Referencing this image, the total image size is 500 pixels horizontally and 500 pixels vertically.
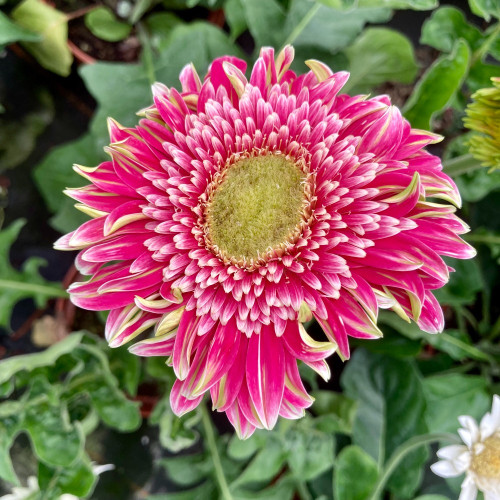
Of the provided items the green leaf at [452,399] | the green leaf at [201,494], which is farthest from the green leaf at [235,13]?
the green leaf at [201,494]

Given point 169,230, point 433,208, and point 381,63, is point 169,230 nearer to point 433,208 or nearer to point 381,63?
point 433,208

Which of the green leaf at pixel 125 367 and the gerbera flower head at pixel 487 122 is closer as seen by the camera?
the gerbera flower head at pixel 487 122

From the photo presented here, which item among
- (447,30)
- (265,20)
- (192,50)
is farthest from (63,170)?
(447,30)

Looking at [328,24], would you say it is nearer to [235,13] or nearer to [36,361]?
[235,13]

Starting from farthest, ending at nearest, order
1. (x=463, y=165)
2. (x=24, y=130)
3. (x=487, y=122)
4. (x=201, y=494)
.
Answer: (x=24, y=130), (x=201, y=494), (x=463, y=165), (x=487, y=122)

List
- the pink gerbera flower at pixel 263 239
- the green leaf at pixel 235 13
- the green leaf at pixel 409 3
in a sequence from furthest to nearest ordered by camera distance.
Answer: the green leaf at pixel 235 13 → the green leaf at pixel 409 3 → the pink gerbera flower at pixel 263 239

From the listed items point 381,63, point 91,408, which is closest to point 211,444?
point 91,408

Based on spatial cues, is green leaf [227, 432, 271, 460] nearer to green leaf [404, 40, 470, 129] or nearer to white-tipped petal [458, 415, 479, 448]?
white-tipped petal [458, 415, 479, 448]

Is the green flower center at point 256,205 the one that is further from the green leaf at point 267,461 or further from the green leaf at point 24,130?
the green leaf at point 24,130
